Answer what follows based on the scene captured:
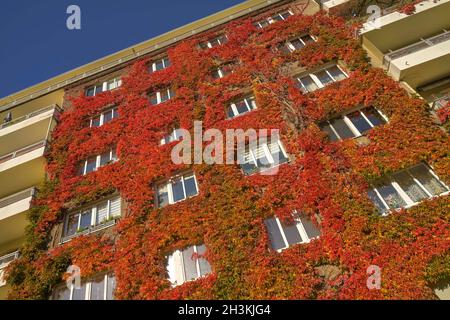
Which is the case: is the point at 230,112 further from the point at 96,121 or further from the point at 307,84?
the point at 96,121

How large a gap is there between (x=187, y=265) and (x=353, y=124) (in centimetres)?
1115

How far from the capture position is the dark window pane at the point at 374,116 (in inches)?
725

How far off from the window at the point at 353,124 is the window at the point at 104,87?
1806 cm

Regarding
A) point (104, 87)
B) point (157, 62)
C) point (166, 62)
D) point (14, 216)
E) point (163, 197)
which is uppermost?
point (157, 62)

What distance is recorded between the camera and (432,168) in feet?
50.6

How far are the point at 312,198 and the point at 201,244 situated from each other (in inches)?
214

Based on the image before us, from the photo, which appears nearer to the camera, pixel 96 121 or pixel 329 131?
pixel 329 131

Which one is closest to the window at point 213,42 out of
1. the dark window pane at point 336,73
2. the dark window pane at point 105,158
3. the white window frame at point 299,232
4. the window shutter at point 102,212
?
the dark window pane at point 336,73

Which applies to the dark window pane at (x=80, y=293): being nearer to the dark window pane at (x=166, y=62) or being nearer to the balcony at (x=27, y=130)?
the balcony at (x=27, y=130)

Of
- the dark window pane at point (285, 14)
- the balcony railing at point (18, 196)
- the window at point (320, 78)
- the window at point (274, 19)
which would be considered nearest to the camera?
the balcony railing at point (18, 196)

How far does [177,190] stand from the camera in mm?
19109

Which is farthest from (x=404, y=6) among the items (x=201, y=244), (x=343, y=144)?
(x=201, y=244)

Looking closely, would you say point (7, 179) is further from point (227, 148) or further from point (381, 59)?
point (381, 59)

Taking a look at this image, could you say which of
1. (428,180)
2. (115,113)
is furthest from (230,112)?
(428,180)
